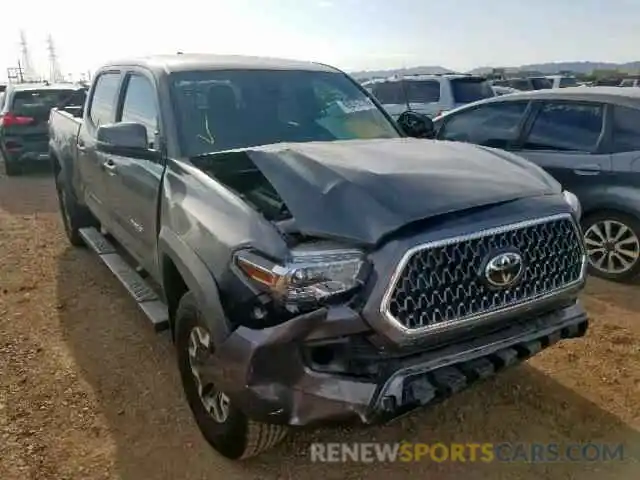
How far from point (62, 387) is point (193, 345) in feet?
3.96

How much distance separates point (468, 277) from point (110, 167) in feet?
9.24

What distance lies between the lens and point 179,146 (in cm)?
315

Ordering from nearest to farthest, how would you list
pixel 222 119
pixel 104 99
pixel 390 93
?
pixel 222 119
pixel 104 99
pixel 390 93

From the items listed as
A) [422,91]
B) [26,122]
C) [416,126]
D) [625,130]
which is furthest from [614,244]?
[26,122]

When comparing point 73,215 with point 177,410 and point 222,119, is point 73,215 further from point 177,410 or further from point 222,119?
point 177,410

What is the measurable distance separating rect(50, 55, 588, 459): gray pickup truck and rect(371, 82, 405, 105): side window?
31.7 ft

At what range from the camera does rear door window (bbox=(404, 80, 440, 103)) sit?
39.3 ft

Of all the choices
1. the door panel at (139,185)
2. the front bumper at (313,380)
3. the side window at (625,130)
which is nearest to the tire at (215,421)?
the front bumper at (313,380)

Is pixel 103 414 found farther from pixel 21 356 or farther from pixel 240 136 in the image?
pixel 240 136

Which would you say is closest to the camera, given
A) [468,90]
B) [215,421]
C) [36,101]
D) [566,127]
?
[215,421]

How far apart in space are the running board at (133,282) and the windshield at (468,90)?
27.9 ft

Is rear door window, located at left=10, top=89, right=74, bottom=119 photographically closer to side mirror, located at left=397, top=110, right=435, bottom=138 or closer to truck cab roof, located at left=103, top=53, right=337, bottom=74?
truck cab roof, located at left=103, top=53, right=337, bottom=74

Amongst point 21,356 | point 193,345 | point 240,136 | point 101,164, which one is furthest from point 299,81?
point 21,356

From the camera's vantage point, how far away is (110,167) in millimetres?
4074
